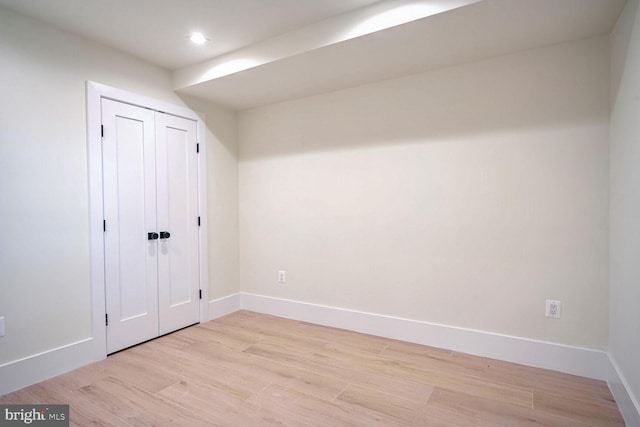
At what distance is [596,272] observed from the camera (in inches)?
89.8

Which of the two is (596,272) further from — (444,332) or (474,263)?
(444,332)

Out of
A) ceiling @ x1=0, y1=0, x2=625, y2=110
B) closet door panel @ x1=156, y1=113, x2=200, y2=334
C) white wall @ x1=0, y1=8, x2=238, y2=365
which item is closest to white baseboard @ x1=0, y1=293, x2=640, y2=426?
white wall @ x1=0, y1=8, x2=238, y2=365

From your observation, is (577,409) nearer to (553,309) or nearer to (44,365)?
(553,309)

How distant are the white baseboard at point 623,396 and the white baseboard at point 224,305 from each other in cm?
331

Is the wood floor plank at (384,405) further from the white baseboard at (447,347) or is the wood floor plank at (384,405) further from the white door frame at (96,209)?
the white door frame at (96,209)

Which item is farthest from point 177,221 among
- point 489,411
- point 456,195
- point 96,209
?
point 489,411

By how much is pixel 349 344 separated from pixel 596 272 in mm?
1880

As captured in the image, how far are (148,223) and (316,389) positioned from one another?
201 centimetres

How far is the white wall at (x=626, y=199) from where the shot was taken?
1724mm

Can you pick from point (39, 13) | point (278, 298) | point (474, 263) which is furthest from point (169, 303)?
point (474, 263)

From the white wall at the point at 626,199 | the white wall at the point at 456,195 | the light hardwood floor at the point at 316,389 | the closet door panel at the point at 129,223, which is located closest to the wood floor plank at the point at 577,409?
the light hardwood floor at the point at 316,389

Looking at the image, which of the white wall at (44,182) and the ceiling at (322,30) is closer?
the ceiling at (322,30)

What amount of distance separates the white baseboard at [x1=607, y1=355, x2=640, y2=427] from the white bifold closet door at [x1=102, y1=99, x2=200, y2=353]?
3.33 m

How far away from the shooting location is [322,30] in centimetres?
238
